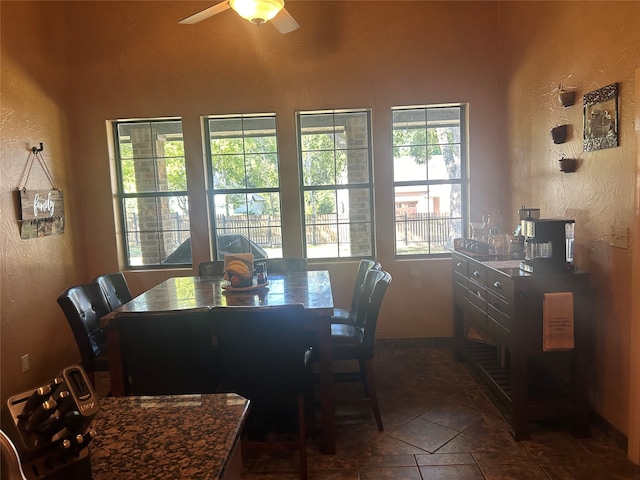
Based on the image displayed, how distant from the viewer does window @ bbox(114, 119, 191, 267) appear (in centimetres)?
396

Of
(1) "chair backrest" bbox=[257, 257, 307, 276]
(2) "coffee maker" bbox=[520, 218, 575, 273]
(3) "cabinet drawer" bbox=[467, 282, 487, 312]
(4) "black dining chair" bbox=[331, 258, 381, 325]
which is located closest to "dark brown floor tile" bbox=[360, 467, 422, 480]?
(4) "black dining chair" bbox=[331, 258, 381, 325]

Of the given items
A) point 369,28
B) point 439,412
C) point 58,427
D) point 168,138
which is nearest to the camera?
point 58,427

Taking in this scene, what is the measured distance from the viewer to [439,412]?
8.81 feet

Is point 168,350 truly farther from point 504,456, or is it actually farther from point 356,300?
point 504,456

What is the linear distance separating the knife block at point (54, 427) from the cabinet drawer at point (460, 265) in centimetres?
284

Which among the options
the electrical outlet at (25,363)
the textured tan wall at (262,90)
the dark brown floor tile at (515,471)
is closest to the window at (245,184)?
the textured tan wall at (262,90)

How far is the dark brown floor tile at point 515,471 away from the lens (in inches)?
80.3

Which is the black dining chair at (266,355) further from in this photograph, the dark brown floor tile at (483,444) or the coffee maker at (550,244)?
the coffee maker at (550,244)

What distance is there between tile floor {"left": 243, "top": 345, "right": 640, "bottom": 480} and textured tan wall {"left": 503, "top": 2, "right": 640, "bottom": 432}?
0.30 m

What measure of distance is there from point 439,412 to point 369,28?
3.24 m

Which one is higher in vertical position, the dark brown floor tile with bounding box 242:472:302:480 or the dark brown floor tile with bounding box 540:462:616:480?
the dark brown floor tile with bounding box 242:472:302:480

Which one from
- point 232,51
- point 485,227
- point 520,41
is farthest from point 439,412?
point 232,51

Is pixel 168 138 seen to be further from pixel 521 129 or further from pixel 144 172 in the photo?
pixel 521 129

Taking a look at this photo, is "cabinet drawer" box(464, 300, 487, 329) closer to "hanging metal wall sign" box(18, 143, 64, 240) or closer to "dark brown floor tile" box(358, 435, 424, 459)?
"dark brown floor tile" box(358, 435, 424, 459)
